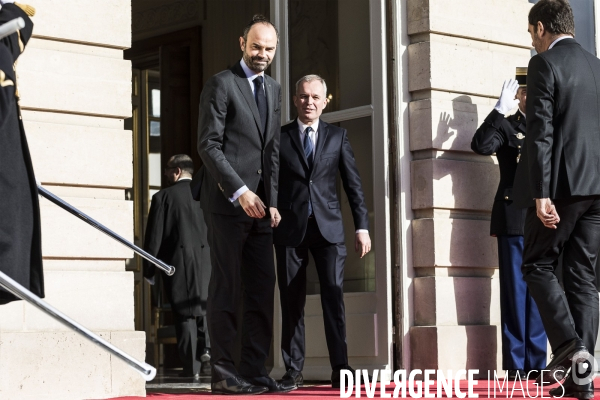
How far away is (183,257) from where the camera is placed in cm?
978

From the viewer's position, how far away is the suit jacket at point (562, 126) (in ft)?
18.2

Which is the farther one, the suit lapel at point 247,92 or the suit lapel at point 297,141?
the suit lapel at point 297,141

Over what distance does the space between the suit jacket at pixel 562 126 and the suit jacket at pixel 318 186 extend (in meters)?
1.60

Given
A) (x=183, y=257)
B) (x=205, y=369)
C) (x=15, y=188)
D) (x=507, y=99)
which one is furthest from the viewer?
(x=205, y=369)

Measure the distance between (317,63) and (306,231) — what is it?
1637 millimetres

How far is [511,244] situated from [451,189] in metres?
0.57

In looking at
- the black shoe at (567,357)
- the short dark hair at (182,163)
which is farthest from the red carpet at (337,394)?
the short dark hair at (182,163)

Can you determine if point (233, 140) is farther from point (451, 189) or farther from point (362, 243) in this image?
point (451, 189)

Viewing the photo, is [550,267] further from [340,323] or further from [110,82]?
[110,82]

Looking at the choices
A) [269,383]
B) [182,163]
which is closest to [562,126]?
[269,383]

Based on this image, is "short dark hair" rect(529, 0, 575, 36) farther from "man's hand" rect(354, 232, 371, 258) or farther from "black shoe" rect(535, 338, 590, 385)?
"man's hand" rect(354, 232, 371, 258)

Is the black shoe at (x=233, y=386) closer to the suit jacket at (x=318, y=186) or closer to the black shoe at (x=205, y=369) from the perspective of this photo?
the suit jacket at (x=318, y=186)

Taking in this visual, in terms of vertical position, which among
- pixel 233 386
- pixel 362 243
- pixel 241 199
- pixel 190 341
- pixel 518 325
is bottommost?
pixel 190 341

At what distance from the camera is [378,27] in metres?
7.78
